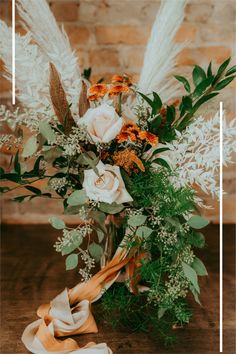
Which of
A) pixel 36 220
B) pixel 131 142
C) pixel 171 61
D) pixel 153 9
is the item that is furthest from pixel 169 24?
pixel 36 220

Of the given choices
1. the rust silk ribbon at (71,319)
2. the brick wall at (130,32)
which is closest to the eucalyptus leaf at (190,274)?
the rust silk ribbon at (71,319)

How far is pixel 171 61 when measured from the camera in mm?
914

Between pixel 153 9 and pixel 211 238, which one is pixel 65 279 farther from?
pixel 153 9

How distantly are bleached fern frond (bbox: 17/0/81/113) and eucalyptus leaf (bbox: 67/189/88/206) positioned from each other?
159 mm

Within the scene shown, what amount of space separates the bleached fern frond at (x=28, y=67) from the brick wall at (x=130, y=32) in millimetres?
665

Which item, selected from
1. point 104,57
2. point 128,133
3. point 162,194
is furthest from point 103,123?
point 104,57

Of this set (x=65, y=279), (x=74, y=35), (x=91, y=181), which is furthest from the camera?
(x=74, y=35)

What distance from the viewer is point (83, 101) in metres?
0.84

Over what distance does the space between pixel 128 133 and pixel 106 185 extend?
88mm

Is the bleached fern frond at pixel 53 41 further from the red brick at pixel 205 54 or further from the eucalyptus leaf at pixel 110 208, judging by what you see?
the red brick at pixel 205 54

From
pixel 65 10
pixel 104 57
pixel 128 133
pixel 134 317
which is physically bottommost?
pixel 134 317

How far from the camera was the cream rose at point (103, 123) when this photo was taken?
31.6 inches

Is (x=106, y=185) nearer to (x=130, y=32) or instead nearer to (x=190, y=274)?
(x=190, y=274)

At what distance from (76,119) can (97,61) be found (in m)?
0.71
